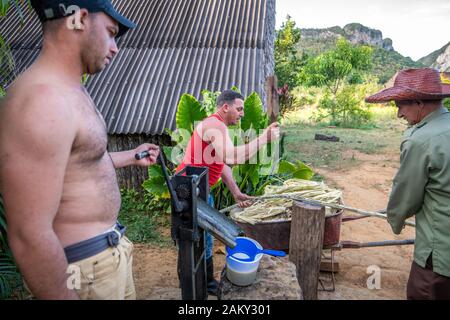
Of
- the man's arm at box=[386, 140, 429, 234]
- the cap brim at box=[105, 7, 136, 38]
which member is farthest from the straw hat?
the cap brim at box=[105, 7, 136, 38]

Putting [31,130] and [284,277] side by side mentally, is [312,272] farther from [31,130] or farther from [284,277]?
[31,130]

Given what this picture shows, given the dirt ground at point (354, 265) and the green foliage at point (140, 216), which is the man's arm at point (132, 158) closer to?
Result: the dirt ground at point (354, 265)

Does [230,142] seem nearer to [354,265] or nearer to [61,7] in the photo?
[61,7]

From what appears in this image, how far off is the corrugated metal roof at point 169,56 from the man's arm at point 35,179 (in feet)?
17.0

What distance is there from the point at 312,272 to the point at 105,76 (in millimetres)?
6649

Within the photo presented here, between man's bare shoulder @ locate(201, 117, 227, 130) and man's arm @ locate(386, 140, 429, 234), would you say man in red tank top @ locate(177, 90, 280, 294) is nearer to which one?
man's bare shoulder @ locate(201, 117, 227, 130)

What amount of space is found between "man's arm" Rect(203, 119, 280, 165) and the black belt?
1740 millimetres

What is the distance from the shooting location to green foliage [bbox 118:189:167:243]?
568cm

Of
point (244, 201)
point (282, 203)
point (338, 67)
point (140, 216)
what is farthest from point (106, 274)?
point (338, 67)

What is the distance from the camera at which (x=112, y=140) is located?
6.73 m

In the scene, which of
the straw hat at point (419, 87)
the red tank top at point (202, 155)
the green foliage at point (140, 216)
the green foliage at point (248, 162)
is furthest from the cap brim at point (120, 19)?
the green foliage at point (140, 216)

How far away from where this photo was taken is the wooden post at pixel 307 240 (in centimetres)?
308

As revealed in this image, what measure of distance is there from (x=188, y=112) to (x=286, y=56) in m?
15.5

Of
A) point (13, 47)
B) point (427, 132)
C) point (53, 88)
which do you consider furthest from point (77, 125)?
point (13, 47)
